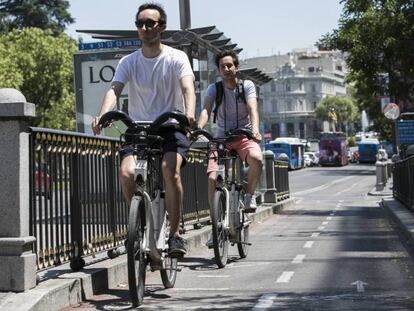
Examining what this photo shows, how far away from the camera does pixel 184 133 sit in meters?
6.18

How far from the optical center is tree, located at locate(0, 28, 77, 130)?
57.2m

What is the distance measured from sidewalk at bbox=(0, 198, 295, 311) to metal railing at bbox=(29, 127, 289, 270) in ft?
0.39

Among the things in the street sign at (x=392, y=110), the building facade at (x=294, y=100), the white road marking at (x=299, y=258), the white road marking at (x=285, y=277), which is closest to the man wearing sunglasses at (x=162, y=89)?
the white road marking at (x=285, y=277)

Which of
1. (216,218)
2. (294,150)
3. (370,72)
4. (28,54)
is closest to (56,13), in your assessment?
(28,54)

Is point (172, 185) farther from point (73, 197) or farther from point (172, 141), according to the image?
point (73, 197)

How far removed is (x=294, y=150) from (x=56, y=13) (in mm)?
30525

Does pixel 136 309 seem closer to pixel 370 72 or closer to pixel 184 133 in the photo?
pixel 184 133

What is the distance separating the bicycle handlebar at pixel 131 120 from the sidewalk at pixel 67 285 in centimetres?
121

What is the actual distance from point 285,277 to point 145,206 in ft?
7.13

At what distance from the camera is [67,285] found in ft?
18.8

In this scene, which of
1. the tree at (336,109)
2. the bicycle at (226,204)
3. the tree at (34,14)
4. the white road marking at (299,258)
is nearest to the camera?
the bicycle at (226,204)

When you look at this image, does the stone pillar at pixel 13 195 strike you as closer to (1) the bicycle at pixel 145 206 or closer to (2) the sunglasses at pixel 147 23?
(1) the bicycle at pixel 145 206

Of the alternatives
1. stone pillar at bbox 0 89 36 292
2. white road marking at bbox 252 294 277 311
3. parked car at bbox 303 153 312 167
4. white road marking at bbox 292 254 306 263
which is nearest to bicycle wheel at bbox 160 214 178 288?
white road marking at bbox 252 294 277 311

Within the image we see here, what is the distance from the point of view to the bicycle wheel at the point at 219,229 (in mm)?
7875
